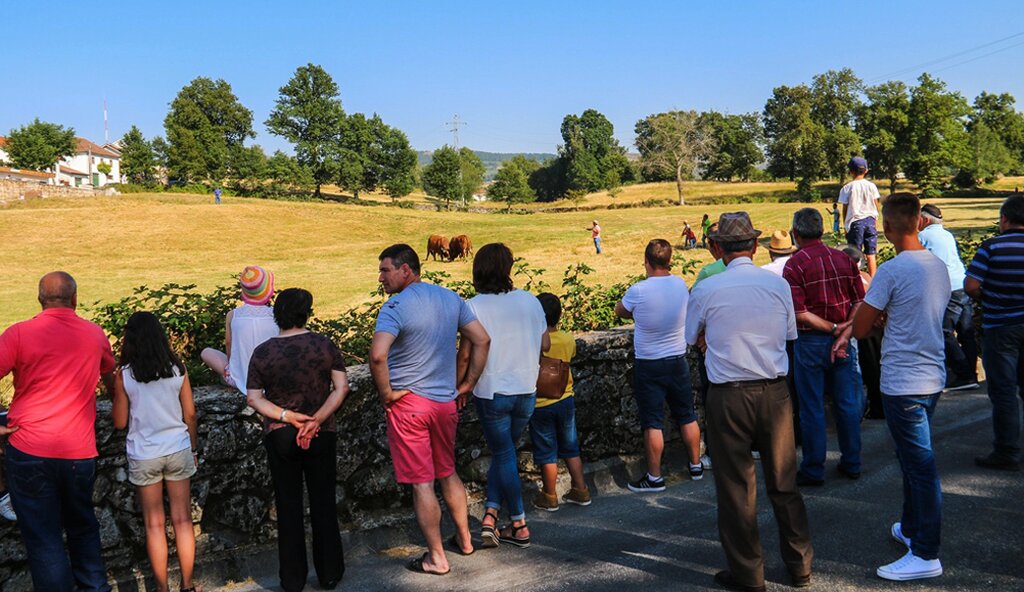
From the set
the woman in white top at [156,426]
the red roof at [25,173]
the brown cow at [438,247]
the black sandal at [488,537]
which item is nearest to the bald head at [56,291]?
the woman in white top at [156,426]

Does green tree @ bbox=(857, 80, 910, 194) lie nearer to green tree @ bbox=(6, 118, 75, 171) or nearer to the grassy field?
the grassy field

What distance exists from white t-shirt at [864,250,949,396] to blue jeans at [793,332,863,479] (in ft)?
4.11

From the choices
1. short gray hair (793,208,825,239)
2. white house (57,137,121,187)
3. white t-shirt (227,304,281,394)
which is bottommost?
white t-shirt (227,304,281,394)

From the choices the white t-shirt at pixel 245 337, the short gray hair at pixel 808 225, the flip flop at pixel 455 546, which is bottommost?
the flip flop at pixel 455 546

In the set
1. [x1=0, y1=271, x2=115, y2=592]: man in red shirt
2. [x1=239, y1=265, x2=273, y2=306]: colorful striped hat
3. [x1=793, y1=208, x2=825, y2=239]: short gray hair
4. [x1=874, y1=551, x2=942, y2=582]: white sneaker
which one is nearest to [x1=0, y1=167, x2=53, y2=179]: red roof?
[x1=239, y1=265, x2=273, y2=306]: colorful striped hat

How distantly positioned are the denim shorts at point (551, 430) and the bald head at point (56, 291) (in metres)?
2.82

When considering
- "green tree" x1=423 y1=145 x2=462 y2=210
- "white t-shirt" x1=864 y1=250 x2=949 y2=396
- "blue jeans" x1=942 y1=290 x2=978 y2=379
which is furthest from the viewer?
"green tree" x1=423 y1=145 x2=462 y2=210

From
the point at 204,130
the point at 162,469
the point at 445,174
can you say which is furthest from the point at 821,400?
the point at 204,130

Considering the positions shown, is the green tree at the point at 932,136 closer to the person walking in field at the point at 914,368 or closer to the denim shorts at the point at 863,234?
the denim shorts at the point at 863,234

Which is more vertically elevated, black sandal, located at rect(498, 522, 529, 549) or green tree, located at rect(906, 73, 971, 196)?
green tree, located at rect(906, 73, 971, 196)

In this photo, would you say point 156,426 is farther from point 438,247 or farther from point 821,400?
point 438,247

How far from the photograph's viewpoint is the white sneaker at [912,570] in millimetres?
3984

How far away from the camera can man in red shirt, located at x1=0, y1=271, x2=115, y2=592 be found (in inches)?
150

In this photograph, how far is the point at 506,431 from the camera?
4820mm
